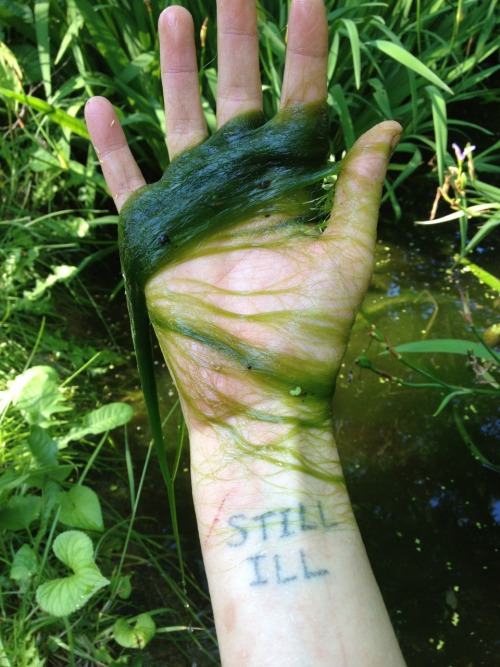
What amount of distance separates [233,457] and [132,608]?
589mm

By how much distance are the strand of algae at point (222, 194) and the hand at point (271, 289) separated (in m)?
0.03

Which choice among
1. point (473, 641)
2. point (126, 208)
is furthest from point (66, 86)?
point (473, 641)

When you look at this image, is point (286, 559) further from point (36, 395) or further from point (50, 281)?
point (50, 281)

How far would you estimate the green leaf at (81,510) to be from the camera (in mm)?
1426

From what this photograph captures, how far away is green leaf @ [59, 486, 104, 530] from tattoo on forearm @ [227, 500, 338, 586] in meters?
0.42

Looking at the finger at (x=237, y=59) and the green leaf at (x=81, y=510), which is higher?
the finger at (x=237, y=59)

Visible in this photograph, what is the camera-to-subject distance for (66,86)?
2045mm

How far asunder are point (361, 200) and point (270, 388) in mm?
455

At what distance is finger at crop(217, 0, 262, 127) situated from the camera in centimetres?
147

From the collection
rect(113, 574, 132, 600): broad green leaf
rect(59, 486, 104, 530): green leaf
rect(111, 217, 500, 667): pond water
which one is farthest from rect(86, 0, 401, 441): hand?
rect(113, 574, 132, 600): broad green leaf

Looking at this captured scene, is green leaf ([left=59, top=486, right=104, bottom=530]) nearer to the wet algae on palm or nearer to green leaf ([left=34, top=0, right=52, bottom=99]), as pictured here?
the wet algae on palm

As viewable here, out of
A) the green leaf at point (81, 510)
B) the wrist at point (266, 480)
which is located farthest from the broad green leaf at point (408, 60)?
the green leaf at point (81, 510)

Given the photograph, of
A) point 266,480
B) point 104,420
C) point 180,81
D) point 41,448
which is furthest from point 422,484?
point 180,81

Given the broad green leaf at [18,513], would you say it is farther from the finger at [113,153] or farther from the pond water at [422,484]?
the finger at [113,153]
